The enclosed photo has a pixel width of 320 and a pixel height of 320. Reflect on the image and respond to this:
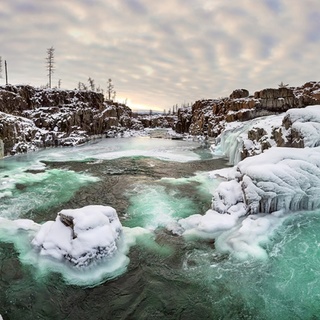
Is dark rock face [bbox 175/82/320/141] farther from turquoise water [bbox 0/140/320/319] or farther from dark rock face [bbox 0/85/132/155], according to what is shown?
turquoise water [bbox 0/140/320/319]

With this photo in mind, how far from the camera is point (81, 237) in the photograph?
7.22m

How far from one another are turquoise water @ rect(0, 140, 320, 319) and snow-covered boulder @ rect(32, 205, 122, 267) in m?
0.57

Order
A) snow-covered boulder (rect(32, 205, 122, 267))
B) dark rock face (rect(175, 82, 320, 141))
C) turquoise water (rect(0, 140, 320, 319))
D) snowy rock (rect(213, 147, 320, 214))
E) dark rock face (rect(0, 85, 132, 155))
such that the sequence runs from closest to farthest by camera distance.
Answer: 1. turquoise water (rect(0, 140, 320, 319))
2. snow-covered boulder (rect(32, 205, 122, 267))
3. snowy rock (rect(213, 147, 320, 214))
4. dark rock face (rect(0, 85, 132, 155))
5. dark rock face (rect(175, 82, 320, 141))

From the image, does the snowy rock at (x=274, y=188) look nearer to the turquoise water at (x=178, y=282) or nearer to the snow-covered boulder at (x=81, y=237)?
the turquoise water at (x=178, y=282)

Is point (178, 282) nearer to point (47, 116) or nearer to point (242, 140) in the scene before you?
point (242, 140)

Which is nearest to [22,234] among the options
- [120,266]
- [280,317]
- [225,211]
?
[120,266]

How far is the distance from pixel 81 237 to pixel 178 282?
290 centimetres

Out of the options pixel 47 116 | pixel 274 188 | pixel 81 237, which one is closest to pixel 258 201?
pixel 274 188

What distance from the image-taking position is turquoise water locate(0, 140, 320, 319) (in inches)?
223

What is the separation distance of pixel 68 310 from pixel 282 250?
6175mm

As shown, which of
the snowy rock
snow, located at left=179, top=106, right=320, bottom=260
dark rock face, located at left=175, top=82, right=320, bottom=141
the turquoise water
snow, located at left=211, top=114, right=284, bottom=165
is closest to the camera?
the turquoise water

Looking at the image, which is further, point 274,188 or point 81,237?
point 274,188

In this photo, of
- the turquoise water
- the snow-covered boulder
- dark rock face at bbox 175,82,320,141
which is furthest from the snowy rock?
dark rock face at bbox 175,82,320,141

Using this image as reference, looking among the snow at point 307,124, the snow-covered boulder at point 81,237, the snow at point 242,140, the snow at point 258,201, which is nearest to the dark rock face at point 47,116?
the snow at point 242,140
